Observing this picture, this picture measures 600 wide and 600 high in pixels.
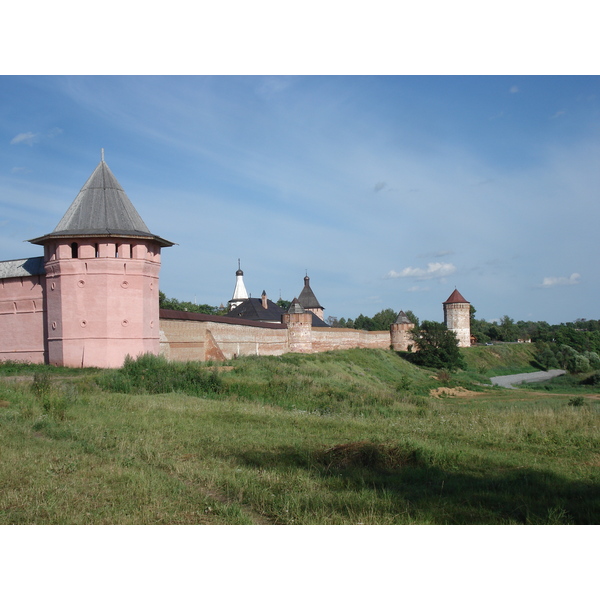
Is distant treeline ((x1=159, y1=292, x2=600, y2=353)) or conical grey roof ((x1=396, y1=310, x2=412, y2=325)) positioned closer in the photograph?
conical grey roof ((x1=396, y1=310, x2=412, y2=325))

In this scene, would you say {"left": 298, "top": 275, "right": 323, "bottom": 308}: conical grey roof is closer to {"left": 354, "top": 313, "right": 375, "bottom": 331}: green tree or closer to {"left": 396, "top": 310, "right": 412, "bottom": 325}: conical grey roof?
{"left": 396, "top": 310, "right": 412, "bottom": 325}: conical grey roof

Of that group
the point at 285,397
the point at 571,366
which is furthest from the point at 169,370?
the point at 571,366

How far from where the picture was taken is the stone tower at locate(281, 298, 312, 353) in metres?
30.5

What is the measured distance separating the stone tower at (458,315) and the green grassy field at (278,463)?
128 feet

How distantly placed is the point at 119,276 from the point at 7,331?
168 inches

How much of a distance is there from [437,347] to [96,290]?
2606 cm

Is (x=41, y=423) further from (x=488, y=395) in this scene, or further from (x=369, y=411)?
(x=488, y=395)

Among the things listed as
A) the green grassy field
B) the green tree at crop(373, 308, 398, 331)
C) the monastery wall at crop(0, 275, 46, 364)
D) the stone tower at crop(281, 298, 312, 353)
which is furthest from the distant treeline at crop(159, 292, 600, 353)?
the green grassy field

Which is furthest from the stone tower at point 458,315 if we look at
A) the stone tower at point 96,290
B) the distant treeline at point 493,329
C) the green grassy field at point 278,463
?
the green grassy field at point 278,463

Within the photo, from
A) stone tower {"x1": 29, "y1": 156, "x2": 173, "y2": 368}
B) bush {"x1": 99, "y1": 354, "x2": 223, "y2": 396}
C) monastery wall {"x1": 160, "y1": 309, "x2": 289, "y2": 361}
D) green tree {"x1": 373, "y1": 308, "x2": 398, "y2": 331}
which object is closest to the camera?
bush {"x1": 99, "y1": 354, "x2": 223, "y2": 396}

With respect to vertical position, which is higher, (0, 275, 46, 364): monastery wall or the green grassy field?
(0, 275, 46, 364): monastery wall

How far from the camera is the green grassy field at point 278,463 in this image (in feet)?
14.1

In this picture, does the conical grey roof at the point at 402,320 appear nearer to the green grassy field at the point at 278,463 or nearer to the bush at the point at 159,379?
the bush at the point at 159,379

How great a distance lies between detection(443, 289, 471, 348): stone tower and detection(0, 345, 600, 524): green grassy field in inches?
1532
